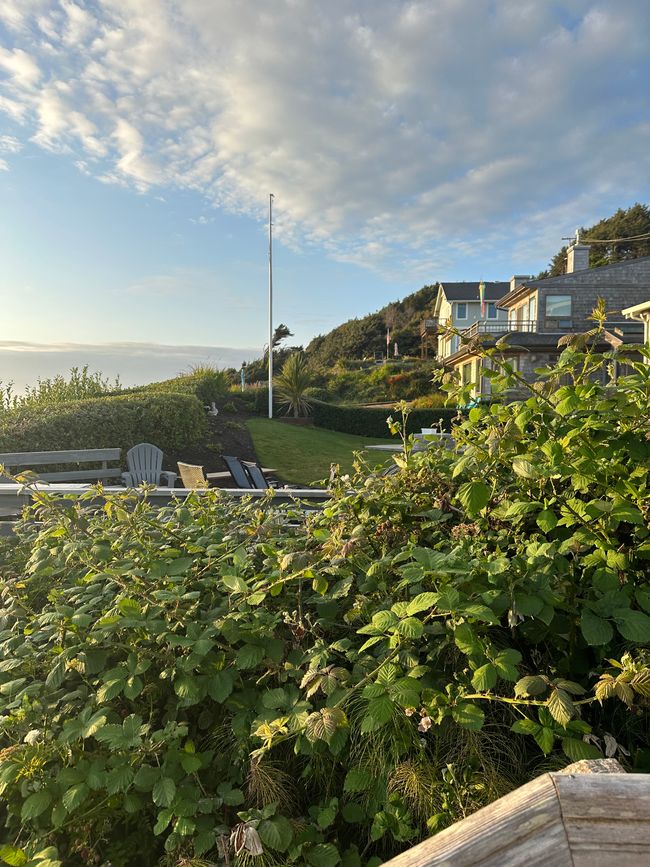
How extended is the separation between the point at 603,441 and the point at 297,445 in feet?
51.3

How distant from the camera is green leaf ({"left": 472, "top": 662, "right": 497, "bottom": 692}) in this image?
1.04 metres

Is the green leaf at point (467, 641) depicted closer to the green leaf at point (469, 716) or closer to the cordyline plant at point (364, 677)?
the cordyline plant at point (364, 677)

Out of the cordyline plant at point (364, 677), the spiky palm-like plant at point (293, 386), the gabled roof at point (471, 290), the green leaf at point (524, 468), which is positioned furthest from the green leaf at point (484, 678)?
the gabled roof at point (471, 290)

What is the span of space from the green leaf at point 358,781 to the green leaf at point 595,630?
60 cm

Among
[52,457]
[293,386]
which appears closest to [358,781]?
[52,457]

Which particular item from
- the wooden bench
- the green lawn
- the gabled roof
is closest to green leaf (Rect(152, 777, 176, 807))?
the wooden bench

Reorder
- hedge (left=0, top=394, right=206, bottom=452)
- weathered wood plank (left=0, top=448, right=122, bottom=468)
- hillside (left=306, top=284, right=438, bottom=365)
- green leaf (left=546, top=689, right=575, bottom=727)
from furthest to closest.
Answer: hillside (left=306, top=284, right=438, bottom=365), hedge (left=0, top=394, right=206, bottom=452), weathered wood plank (left=0, top=448, right=122, bottom=468), green leaf (left=546, top=689, right=575, bottom=727)

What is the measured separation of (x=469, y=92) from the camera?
620cm

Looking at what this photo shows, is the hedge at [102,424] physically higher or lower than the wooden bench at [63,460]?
higher

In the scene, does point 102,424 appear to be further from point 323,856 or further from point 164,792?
point 323,856

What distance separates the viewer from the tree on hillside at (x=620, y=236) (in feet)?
162

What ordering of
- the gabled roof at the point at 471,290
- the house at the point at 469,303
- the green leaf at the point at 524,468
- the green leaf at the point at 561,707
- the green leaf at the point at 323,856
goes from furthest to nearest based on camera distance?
the gabled roof at the point at 471,290 → the house at the point at 469,303 → the green leaf at the point at 524,468 → the green leaf at the point at 323,856 → the green leaf at the point at 561,707

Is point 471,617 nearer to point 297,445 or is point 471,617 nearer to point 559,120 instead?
point 559,120

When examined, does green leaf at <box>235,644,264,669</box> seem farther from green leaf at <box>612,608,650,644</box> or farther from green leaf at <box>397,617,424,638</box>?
green leaf at <box>612,608,650,644</box>
